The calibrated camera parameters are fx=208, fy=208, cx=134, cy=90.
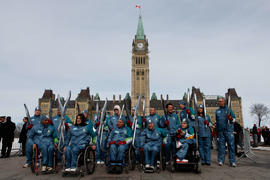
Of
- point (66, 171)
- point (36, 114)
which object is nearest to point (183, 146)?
point (66, 171)

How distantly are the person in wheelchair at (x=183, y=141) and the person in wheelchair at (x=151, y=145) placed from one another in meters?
0.67

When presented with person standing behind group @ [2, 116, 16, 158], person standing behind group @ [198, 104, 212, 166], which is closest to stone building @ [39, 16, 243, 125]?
person standing behind group @ [2, 116, 16, 158]

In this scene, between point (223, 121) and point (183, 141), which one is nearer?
point (183, 141)

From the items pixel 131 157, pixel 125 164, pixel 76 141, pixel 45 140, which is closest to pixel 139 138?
pixel 131 157

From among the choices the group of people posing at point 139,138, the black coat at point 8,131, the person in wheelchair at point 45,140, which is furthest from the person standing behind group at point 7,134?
the person in wheelchair at point 45,140

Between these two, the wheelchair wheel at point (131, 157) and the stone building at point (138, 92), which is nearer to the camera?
the wheelchair wheel at point (131, 157)

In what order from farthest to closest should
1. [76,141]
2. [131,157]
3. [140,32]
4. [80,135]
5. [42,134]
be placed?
1. [140,32]
2. [131,157]
3. [42,134]
4. [80,135]
5. [76,141]

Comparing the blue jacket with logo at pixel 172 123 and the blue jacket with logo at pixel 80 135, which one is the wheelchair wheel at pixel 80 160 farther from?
the blue jacket with logo at pixel 172 123

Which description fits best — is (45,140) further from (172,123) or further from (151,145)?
(172,123)

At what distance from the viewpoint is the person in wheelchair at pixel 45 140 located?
6871 millimetres

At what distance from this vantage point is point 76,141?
6.51 meters

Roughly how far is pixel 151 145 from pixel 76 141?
2.47 meters

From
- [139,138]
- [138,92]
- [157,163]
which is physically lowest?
[157,163]

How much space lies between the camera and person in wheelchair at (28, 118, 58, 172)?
22.5 feet
